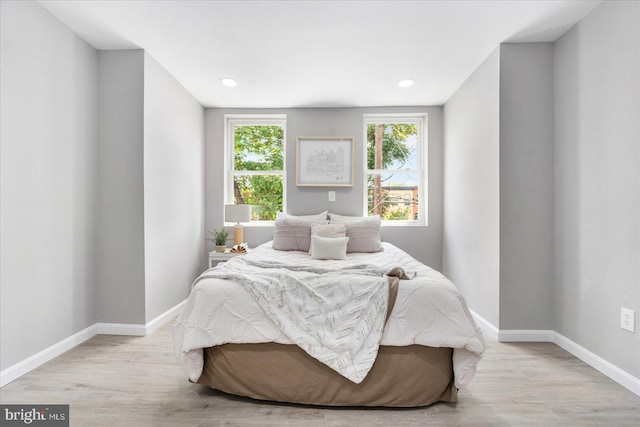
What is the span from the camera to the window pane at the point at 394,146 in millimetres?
4355

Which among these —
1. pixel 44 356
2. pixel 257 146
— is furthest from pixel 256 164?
pixel 44 356

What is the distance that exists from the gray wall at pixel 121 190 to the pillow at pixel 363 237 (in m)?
1.91

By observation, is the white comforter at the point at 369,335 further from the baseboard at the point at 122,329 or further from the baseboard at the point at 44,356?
the baseboard at the point at 122,329

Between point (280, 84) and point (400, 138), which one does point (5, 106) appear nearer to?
point (280, 84)

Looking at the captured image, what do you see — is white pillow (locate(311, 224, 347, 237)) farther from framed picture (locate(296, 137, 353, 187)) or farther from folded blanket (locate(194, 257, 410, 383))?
folded blanket (locate(194, 257, 410, 383))

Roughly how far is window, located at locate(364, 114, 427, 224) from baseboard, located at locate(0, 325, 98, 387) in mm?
3124

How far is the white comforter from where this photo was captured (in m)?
1.74

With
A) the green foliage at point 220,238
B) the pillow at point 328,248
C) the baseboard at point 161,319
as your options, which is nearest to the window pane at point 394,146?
the pillow at point 328,248

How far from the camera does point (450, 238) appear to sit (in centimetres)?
392

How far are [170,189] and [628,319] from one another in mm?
3641

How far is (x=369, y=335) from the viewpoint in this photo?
5.74 feet

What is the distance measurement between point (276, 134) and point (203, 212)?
1360mm

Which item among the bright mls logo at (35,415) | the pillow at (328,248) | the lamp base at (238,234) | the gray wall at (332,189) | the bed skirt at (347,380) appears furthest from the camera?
the gray wall at (332,189)

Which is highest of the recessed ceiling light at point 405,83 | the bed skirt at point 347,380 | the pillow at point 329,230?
the recessed ceiling light at point 405,83
